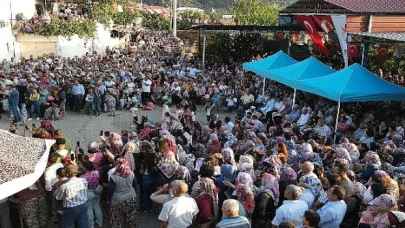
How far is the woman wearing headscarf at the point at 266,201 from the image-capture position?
517 cm

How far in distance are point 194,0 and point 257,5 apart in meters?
77.1

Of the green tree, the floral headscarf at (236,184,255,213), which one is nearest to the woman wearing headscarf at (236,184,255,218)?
the floral headscarf at (236,184,255,213)

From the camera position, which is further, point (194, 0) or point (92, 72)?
point (194, 0)

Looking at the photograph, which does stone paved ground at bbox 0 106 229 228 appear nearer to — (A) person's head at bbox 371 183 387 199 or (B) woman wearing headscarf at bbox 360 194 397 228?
(A) person's head at bbox 371 183 387 199

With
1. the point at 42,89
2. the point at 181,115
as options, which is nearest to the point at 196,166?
the point at 181,115

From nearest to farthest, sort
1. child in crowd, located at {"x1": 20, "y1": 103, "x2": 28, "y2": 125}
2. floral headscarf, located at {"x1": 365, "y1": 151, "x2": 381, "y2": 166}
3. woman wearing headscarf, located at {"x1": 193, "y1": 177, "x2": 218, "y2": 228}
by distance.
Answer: woman wearing headscarf, located at {"x1": 193, "y1": 177, "x2": 218, "y2": 228} → floral headscarf, located at {"x1": 365, "y1": 151, "x2": 381, "y2": 166} → child in crowd, located at {"x1": 20, "y1": 103, "x2": 28, "y2": 125}

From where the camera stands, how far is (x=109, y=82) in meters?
14.5

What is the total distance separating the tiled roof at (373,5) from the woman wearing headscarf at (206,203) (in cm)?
Answer: 1302

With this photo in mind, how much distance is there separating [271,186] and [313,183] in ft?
→ 1.75

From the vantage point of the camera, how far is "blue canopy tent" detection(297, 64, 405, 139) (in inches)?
392

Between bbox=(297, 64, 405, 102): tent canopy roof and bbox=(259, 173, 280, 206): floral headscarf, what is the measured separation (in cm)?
513

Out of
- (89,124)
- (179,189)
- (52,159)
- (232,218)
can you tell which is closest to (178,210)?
(179,189)

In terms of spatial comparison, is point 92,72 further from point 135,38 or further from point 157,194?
point 135,38

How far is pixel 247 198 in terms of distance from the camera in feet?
16.6
